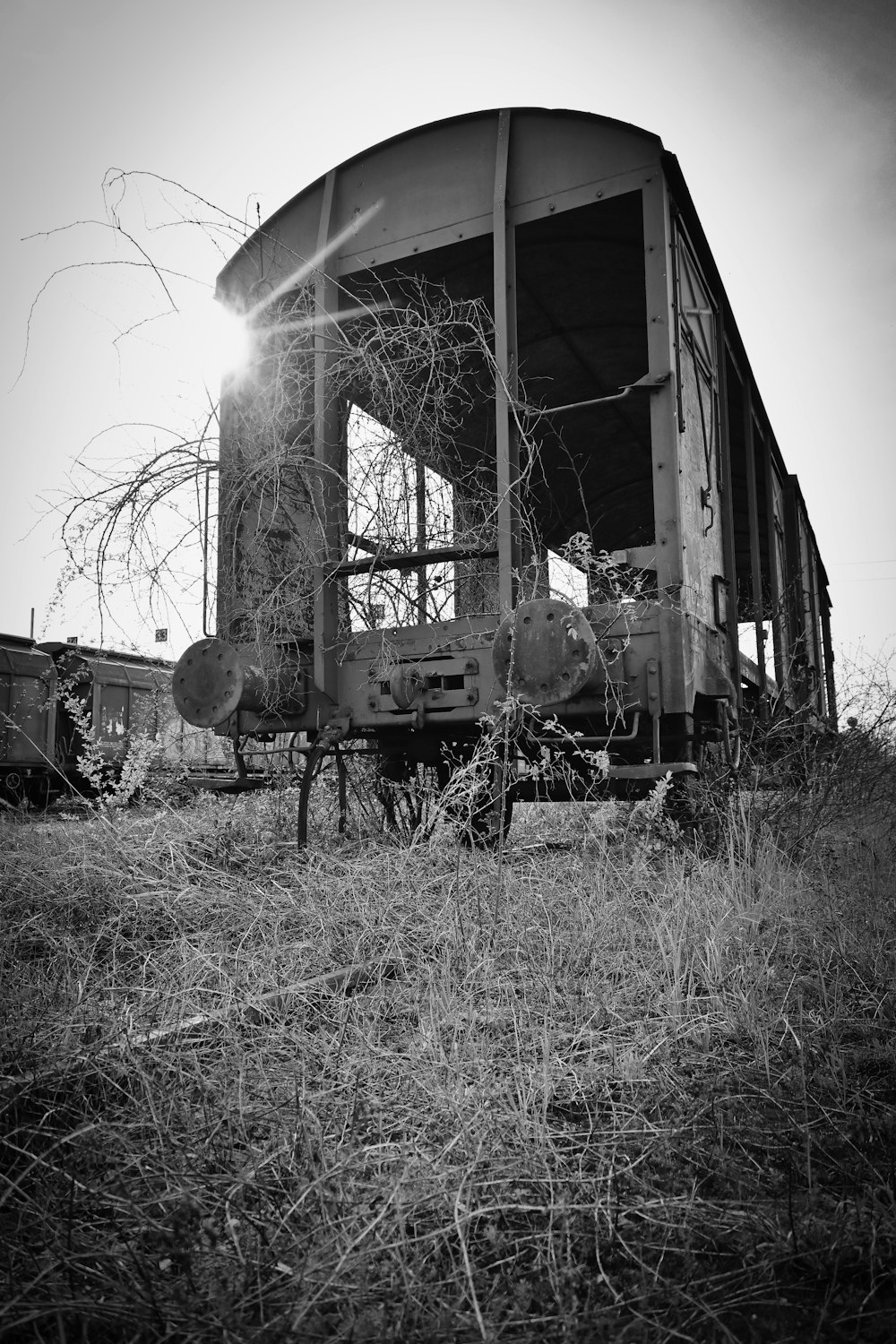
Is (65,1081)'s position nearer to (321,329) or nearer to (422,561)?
(422,561)

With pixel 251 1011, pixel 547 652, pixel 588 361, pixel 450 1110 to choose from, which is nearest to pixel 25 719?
pixel 588 361

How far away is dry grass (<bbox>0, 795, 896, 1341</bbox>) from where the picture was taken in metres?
1.20

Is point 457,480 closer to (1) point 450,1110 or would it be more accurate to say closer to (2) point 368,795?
(2) point 368,795

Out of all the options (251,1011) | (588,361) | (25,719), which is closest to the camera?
(251,1011)

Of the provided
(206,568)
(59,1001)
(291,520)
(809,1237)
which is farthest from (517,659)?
(809,1237)

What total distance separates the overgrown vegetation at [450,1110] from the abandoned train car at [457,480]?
932mm

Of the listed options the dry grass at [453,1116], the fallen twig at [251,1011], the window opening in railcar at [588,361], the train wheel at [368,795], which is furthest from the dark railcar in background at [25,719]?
the fallen twig at [251,1011]

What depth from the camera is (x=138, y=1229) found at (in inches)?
51.2

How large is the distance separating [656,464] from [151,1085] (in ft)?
10.9

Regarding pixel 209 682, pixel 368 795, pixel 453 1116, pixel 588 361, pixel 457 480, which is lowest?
pixel 453 1116

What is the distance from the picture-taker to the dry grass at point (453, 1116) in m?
1.20

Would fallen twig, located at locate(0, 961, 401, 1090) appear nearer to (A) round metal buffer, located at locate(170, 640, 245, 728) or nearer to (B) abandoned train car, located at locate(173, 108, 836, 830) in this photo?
(B) abandoned train car, located at locate(173, 108, 836, 830)

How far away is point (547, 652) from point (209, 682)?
1.68 meters

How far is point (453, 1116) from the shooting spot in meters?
1.66
